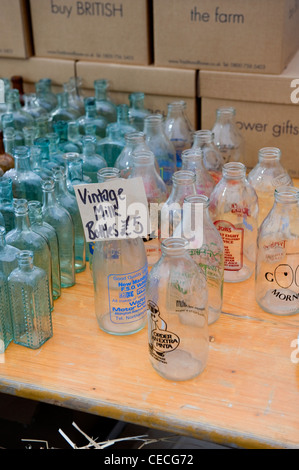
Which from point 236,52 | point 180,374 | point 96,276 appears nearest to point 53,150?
point 96,276

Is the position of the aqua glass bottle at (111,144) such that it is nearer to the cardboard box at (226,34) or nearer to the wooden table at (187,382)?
the cardboard box at (226,34)

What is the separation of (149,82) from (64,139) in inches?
15.5

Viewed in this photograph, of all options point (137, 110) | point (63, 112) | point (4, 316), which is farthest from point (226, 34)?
point (4, 316)

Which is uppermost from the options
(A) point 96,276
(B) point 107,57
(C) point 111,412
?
(B) point 107,57

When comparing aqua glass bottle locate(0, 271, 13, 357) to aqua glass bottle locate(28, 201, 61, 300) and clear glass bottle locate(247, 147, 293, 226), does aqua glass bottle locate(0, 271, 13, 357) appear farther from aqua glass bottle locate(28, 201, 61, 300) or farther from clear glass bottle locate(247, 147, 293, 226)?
clear glass bottle locate(247, 147, 293, 226)

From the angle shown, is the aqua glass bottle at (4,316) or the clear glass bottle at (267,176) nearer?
the aqua glass bottle at (4,316)

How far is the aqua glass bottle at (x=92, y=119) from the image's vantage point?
5.98ft

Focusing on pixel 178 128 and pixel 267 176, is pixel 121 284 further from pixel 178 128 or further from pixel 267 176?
pixel 178 128

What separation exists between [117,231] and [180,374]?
0.94 feet

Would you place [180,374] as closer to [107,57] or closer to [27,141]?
[27,141]

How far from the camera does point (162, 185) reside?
4.64 feet

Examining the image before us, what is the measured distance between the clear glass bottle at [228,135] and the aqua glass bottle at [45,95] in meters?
0.60

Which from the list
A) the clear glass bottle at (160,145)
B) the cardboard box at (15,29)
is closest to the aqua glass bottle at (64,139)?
the clear glass bottle at (160,145)

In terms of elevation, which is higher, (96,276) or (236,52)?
(236,52)
